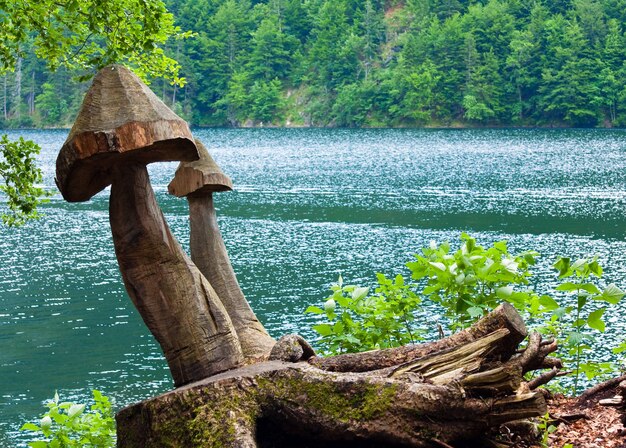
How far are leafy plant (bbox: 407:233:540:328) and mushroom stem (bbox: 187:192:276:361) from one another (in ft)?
4.14

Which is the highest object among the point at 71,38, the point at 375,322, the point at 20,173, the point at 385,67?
the point at 385,67

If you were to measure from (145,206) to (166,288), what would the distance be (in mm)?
532

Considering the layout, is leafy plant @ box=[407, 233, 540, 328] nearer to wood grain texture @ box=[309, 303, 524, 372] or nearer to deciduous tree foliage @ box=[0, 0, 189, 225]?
wood grain texture @ box=[309, 303, 524, 372]

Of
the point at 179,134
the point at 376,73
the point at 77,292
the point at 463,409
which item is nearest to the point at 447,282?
the point at 463,409

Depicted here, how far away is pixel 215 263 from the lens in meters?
6.20

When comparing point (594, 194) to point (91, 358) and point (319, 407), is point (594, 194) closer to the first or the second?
point (91, 358)

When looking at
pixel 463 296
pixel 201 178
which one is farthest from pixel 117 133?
pixel 463 296

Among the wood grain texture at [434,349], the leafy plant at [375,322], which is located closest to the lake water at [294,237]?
the leafy plant at [375,322]

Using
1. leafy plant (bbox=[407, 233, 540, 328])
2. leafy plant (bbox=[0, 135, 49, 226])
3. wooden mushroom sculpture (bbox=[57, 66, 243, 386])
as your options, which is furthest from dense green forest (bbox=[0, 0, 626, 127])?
wooden mushroom sculpture (bbox=[57, 66, 243, 386])

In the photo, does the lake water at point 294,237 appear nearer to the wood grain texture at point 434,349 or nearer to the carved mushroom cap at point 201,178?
the wood grain texture at point 434,349

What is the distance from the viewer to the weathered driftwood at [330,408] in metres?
4.60

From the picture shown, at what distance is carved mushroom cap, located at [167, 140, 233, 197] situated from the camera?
20.0 feet

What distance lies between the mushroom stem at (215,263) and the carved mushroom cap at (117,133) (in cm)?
143

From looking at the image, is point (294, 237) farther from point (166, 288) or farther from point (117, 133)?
point (117, 133)
